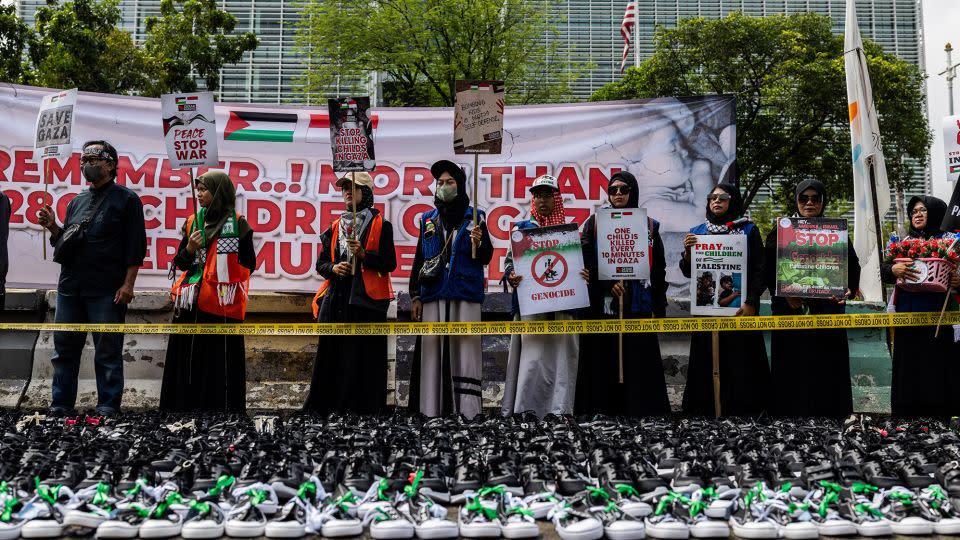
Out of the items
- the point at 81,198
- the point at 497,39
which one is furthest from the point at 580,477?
the point at 497,39

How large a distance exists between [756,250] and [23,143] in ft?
21.2

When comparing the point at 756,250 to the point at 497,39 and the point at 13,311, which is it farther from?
the point at 497,39

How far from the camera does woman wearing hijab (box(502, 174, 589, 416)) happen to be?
21.6 feet

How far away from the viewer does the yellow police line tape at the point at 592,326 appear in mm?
6301

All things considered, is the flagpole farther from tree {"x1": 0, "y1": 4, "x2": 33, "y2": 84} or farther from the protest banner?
tree {"x1": 0, "y1": 4, "x2": 33, "y2": 84}

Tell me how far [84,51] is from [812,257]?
1795cm

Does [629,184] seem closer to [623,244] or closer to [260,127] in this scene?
[623,244]

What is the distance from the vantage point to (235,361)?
6863 millimetres

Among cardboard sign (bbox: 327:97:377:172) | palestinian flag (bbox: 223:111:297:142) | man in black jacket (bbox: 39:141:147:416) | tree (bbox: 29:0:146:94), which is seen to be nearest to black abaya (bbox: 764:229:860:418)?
cardboard sign (bbox: 327:97:377:172)

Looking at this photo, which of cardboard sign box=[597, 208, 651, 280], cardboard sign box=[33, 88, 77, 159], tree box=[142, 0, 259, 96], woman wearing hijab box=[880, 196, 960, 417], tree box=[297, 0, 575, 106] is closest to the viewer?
cardboard sign box=[597, 208, 651, 280]

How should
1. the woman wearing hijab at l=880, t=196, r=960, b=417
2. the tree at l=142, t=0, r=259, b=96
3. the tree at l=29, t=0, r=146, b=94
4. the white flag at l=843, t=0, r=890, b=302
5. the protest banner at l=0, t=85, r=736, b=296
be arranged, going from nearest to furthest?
the woman wearing hijab at l=880, t=196, r=960, b=417
the protest banner at l=0, t=85, r=736, b=296
the white flag at l=843, t=0, r=890, b=302
the tree at l=29, t=0, r=146, b=94
the tree at l=142, t=0, r=259, b=96

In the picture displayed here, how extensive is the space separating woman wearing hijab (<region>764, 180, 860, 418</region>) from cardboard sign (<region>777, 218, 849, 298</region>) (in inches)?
5.1

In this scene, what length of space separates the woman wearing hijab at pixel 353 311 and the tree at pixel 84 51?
48.6ft

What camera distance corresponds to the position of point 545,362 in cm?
664
